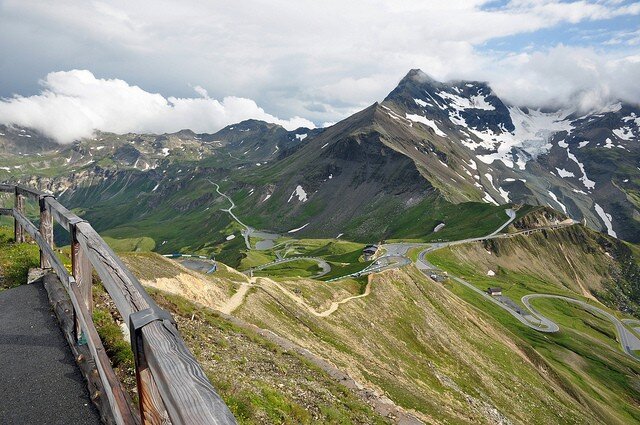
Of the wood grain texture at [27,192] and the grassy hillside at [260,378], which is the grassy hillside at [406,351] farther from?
the wood grain texture at [27,192]

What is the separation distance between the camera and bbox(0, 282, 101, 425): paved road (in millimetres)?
7211

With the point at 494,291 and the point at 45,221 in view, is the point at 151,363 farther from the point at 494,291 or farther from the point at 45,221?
the point at 494,291

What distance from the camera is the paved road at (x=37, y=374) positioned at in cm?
721

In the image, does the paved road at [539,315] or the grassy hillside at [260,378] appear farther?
the paved road at [539,315]

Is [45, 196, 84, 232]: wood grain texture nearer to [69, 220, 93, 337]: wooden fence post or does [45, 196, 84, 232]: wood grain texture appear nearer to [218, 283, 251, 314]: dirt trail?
[69, 220, 93, 337]: wooden fence post

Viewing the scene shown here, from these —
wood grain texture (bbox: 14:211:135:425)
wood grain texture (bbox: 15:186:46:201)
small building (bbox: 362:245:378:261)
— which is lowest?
small building (bbox: 362:245:378:261)

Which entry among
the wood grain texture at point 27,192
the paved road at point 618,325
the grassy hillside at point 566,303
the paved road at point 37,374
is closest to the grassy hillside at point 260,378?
the paved road at point 37,374

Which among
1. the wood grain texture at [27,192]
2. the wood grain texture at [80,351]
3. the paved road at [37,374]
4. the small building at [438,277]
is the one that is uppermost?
the wood grain texture at [27,192]

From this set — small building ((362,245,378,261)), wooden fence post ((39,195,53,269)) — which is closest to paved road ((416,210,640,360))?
small building ((362,245,378,261))

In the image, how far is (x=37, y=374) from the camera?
8.24 m

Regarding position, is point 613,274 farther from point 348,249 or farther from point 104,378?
point 104,378

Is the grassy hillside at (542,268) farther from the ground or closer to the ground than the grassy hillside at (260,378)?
closer to the ground

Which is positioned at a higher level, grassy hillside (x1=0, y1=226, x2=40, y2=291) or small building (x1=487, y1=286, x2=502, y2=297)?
grassy hillside (x1=0, y1=226, x2=40, y2=291)

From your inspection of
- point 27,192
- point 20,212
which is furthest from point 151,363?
point 20,212
